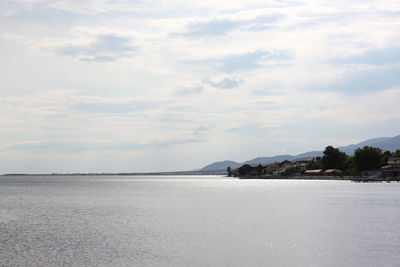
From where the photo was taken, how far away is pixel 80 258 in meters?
44.4

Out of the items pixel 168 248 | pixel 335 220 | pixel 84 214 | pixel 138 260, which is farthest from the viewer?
pixel 84 214

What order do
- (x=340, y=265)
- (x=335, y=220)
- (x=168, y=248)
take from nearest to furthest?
(x=340, y=265), (x=168, y=248), (x=335, y=220)

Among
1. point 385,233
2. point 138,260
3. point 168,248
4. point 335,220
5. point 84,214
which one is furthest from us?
point 84,214

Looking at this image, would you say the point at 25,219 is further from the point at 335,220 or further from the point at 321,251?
the point at 321,251

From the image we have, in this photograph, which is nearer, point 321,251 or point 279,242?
point 321,251

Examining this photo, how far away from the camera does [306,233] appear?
57.6m

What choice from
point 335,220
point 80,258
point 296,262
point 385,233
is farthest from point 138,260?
point 335,220

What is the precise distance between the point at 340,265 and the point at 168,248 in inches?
639

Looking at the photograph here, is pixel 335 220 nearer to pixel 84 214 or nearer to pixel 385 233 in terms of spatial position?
pixel 385 233

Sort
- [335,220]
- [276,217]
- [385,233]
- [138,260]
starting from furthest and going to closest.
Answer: [276,217]
[335,220]
[385,233]
[138,260]

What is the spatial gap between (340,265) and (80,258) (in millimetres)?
20586

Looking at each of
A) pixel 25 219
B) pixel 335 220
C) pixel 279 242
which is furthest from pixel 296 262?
pixel 25 219

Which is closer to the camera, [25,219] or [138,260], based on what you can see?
[138,260]

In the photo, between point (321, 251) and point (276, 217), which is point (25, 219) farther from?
point (321, 251)
